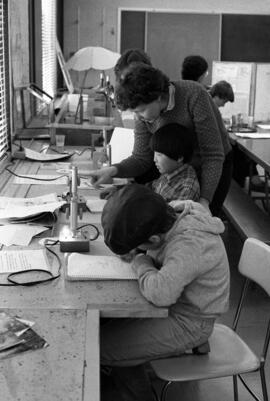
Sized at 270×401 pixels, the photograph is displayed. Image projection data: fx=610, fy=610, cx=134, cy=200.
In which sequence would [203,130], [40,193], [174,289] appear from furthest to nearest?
[40,193] → [203,130] → [174,289]

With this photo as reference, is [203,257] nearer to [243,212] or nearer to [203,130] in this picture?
[203,130]

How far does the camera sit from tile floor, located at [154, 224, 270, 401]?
2.37 m

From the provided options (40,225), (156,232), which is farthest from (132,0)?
(156,232)

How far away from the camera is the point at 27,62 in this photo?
4.77m

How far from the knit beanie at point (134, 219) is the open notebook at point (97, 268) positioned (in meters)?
0.12

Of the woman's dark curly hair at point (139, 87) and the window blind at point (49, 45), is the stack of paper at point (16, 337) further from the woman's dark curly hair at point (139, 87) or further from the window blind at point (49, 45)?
the window blind at point (49, 45)

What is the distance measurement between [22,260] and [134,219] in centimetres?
48

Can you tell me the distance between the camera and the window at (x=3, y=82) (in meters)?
3.47

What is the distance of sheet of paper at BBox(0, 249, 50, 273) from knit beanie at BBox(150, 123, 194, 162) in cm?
68

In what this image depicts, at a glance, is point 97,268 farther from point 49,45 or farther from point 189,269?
point 49,45

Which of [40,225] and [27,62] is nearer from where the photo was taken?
[40,225]

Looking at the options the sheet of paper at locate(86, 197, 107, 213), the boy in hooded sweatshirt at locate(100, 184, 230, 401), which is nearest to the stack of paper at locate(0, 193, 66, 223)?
the sheet of paper at locate(86, 197, 107, 213)

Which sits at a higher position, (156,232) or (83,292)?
(156,232)

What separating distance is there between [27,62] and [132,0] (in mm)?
4314
